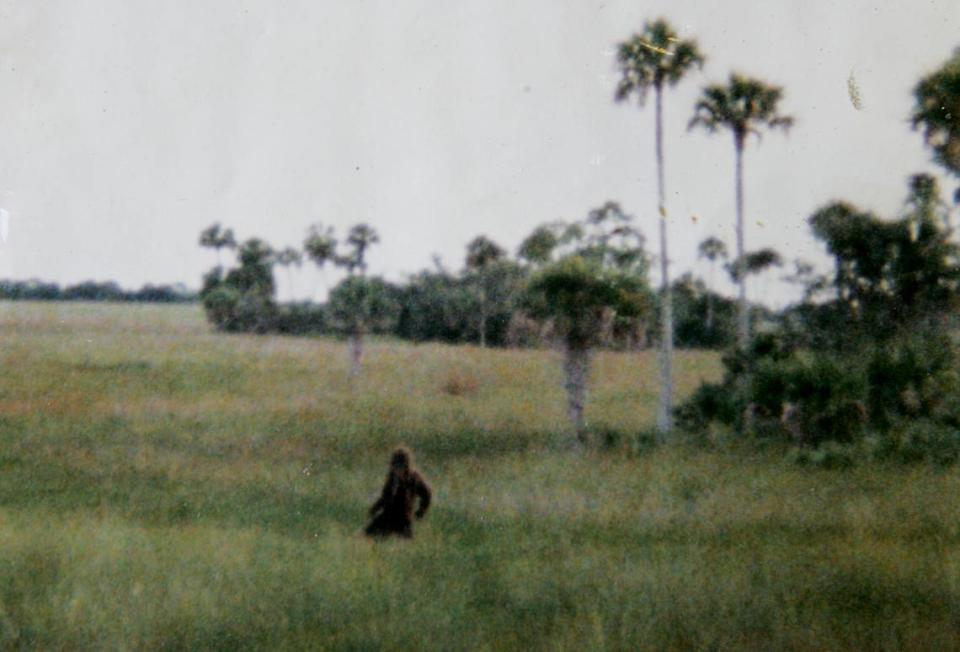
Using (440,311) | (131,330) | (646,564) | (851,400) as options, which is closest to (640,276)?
(851,400)

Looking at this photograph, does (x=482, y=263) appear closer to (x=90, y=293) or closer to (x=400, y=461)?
(x=90, y=293)

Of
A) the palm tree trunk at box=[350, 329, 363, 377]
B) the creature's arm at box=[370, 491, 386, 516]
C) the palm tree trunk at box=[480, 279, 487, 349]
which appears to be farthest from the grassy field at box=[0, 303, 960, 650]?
the palm tree trunk at box=[480, 279, 487, 349]

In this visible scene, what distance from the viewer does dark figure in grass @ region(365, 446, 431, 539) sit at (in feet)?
33.4

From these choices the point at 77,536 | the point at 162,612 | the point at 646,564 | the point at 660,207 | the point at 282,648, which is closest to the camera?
the point at 282,648

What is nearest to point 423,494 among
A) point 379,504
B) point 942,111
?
point 379,504

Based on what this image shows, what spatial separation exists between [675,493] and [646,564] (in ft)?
18.1

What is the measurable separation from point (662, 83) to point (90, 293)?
15183 mm

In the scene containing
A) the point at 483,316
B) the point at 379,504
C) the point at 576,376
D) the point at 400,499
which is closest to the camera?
the point at 400,499

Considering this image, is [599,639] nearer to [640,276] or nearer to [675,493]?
[675,493]

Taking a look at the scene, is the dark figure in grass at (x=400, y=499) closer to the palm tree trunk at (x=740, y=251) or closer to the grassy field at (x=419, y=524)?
the grassy field at (x=419, y=524)

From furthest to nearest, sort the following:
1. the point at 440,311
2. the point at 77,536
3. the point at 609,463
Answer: the point at 440,311 < the point at 609,463 < the point at 77,536

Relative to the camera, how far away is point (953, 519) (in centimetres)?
1181

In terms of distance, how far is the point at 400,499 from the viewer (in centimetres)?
1036

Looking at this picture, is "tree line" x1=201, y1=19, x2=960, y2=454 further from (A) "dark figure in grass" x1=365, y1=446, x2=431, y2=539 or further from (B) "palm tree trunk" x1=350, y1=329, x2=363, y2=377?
(A) "dark figure in grass" x1=365, y1=446, x2=431, y2=539
